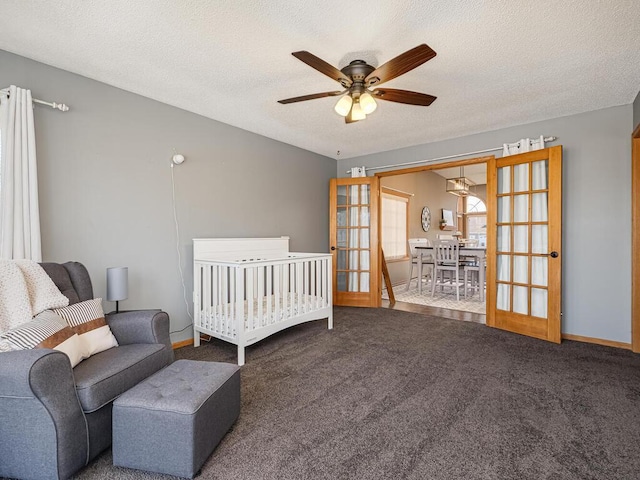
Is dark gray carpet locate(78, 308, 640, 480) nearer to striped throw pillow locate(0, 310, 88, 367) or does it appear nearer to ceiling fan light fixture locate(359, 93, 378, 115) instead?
striped throw pillow locate(0, 310, 88, 367)

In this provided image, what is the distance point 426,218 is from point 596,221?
4.53m

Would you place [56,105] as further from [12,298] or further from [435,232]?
[435,232]

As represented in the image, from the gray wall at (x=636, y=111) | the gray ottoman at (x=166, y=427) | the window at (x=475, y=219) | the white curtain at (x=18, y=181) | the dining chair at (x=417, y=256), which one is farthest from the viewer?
the window at (x=475, y=219)

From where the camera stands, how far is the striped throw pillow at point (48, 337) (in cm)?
143

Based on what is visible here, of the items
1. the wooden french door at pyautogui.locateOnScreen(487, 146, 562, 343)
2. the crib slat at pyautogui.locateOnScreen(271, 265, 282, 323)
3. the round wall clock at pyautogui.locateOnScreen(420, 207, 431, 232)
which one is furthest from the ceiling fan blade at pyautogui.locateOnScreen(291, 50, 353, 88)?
the round wall clock at pyautogui.locateOnScreen(420, 207, 431, 232)

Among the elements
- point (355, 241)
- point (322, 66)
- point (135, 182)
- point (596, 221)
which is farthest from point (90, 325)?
point (596, 221)

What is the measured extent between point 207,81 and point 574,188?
12.2ft

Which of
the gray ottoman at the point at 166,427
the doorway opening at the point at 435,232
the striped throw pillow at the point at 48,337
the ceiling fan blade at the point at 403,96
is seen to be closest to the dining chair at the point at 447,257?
the doorway opening at the point at 435,232

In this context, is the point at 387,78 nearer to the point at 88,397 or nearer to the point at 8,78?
the point at 88,397

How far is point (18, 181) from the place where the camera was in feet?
6.93

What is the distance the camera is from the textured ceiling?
1.76 m

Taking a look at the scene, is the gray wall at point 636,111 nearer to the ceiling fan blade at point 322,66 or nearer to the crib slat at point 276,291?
the ceiling fan blade at point 322,66

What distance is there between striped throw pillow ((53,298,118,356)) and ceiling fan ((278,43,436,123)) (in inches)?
75.4

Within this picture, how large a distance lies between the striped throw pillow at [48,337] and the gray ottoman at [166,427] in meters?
0.41
